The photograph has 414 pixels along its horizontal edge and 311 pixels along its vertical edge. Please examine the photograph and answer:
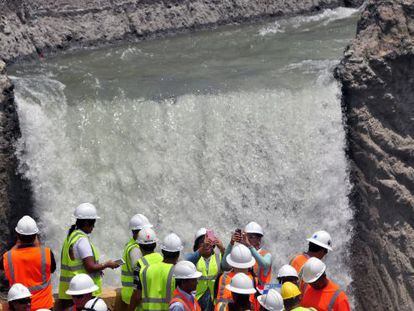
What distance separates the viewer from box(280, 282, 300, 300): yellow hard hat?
8.28 m

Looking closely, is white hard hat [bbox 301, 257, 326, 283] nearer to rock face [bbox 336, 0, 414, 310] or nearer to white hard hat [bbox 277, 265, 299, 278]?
white hard hat [bbox 277, 265, 299, 278]

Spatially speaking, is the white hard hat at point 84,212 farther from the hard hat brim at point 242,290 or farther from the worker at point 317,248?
the worker at point 317,248

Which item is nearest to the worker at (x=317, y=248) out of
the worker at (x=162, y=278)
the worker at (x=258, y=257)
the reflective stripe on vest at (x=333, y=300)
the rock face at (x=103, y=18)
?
the worker at (x=258, y=257)

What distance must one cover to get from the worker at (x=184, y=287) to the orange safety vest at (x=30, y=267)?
176 centimetres

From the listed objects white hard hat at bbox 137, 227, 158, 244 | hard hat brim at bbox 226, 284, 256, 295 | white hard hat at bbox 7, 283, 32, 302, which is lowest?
Result: hard hat brim at bbox 226, 284, 256, 295

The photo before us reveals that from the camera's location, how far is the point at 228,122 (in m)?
16.5

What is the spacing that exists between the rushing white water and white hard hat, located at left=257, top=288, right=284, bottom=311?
653 centimetres

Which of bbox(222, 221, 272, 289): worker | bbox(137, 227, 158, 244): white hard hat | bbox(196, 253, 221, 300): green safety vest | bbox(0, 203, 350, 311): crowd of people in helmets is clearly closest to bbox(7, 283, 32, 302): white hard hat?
bbox(0, 203, 350, 311): crowd of people in helmets

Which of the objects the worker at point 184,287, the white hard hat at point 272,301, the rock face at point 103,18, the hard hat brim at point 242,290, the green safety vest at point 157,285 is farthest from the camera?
the rock face at point 103,18

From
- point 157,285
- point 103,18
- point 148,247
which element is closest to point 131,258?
point 148,247

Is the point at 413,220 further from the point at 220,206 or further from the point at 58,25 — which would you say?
the point at 58,25

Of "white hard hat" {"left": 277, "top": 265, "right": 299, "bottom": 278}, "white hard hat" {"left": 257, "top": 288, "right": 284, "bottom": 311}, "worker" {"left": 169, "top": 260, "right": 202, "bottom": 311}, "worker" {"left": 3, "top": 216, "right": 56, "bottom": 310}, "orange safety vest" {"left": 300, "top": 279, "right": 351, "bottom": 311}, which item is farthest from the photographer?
A: "worker" {"left": 3, "top": 216, "right": 56, "bottom": 310}

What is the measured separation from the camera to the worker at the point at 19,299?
801 cm

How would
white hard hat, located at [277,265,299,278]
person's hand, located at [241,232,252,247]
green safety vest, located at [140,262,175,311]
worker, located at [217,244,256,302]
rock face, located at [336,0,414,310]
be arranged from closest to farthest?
worker, located at [217,244,256,302], green safety vest, located at [140,262,175,311], white hard hat, located at [277,265,299,278], person's hand, located at [241,232,252,247], rock face, located at [336,0,414,310]
